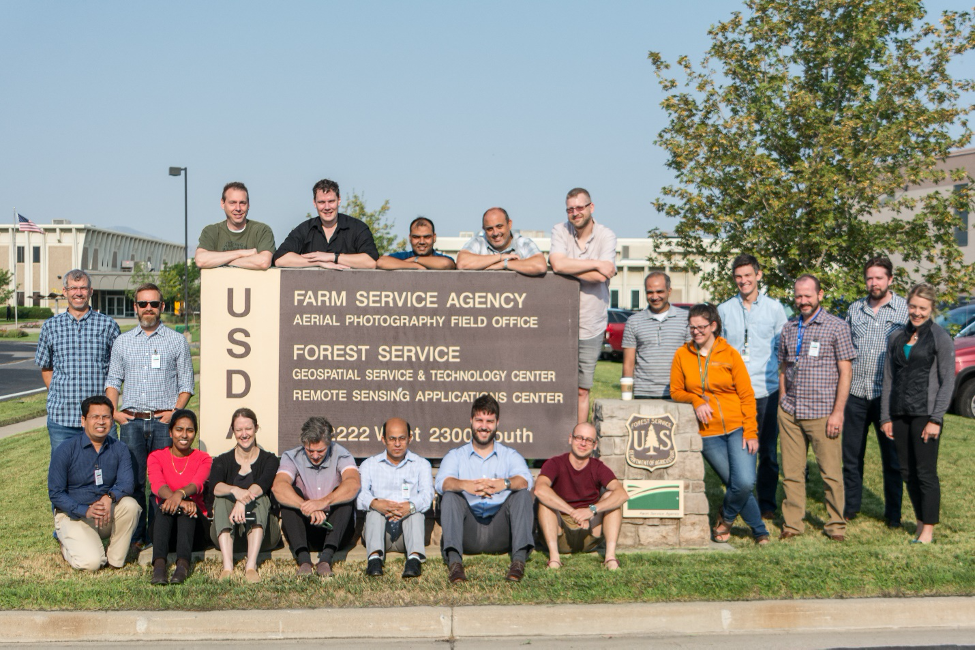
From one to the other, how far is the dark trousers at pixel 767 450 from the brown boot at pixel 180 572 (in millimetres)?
4483

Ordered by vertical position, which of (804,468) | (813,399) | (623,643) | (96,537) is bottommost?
(623,643)

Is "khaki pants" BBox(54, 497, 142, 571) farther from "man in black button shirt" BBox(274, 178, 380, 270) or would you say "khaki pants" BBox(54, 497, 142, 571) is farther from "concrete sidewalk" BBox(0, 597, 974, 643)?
"man in black button shirt" BBox(274, 178, 380, 270)

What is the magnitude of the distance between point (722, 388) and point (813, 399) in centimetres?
81

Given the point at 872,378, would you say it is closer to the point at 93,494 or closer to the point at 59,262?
the point at 93,494

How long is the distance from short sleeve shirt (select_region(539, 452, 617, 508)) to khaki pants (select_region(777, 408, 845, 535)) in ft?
5.30

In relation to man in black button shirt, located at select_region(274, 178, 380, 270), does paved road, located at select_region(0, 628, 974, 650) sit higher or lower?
lower

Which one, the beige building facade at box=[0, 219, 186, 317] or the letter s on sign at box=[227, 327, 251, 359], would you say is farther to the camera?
the beige building facade at box=[0, 219, 186, 317]

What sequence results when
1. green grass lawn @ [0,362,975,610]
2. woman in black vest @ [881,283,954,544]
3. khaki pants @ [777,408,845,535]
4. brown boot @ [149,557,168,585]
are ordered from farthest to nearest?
khaki pants @ [777,408,845,535] < woman in black vest @ [881,283,954,544] < brown boot @ [149,557,168,585] < green grass lawn @ [0,362,975,610]

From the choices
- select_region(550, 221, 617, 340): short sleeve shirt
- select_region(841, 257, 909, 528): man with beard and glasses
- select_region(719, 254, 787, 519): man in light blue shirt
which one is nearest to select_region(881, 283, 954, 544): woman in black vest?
select_region(841, 257, 909, 528): man with beard and glasses

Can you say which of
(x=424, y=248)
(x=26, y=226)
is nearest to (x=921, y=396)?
(x=424, y=248)

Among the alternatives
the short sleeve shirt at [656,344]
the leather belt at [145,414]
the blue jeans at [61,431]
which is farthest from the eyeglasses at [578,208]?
the blue jeans at [61,431]

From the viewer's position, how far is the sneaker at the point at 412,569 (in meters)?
6.07

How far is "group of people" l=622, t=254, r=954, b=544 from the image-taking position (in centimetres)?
686

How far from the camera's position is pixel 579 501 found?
6566 millimetres
